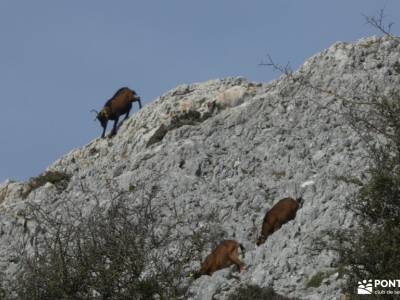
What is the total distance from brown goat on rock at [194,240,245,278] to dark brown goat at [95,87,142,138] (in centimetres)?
1915

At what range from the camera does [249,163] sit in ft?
107

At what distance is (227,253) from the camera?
24969 mm

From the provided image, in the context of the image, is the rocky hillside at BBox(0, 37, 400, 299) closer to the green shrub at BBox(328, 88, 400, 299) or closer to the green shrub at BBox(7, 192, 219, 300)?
the green shrub at BBox(7, 192, 219, 300)

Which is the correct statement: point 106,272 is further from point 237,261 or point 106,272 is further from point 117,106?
point 117,106

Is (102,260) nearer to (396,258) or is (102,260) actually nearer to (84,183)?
(396,258)

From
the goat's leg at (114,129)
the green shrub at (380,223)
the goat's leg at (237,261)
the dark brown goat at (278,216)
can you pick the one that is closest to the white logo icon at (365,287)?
the green shrub at (380,223)

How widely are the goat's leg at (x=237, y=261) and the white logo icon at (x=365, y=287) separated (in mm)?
10605

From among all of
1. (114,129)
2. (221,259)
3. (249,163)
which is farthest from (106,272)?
(114,129)

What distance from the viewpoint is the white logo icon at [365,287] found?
13719 mm

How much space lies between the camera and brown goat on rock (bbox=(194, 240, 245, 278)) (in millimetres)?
24672

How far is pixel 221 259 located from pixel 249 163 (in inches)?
331

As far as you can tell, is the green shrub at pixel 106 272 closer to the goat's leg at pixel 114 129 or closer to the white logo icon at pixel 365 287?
the white logo icon at pixel 365 287

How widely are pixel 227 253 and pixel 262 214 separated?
3.64m

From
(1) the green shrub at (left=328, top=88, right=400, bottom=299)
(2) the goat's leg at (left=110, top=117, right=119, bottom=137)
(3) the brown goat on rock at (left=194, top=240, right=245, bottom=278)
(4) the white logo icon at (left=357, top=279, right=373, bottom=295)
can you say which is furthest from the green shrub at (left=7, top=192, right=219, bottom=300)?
(2) the goat's leg at (left=110, top=117, right=119, bottom=137)
